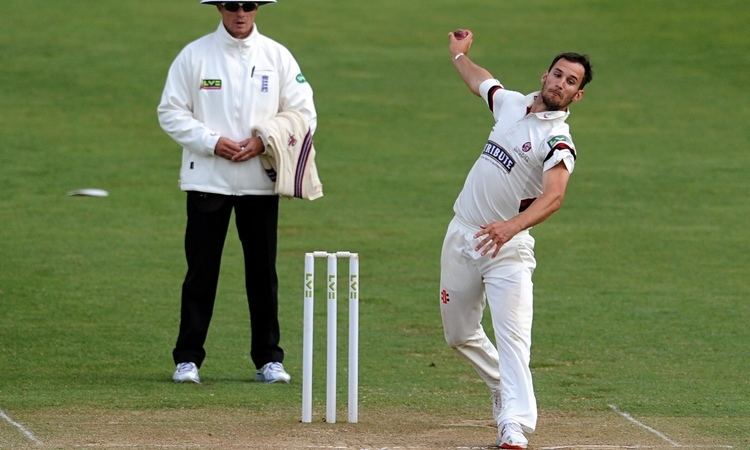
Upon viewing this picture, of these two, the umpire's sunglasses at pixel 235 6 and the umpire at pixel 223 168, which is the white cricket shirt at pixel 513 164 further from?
the umpire's sunglasses at pixel 235 6

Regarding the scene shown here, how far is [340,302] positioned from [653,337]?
252cm

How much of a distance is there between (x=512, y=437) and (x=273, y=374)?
228 centimetres

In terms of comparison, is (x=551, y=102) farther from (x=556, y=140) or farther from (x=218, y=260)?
(x=218, y=260)

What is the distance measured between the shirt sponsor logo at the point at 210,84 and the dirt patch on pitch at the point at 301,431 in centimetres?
194

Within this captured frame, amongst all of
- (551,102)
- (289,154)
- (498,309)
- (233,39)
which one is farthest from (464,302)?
(233,39)

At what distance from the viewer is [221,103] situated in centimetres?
889

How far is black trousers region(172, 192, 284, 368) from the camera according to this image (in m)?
8.87

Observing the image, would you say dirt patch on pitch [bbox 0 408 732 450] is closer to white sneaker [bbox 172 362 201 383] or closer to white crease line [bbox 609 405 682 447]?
white crease line [bbox 609 405 682 447]

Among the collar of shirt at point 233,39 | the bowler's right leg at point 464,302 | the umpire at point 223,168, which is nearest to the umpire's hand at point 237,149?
the umpire at point 223,168

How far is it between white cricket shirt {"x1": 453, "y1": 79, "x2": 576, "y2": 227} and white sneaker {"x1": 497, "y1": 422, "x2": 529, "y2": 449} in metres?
0.99

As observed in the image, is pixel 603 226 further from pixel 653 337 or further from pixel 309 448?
pixel 309 448

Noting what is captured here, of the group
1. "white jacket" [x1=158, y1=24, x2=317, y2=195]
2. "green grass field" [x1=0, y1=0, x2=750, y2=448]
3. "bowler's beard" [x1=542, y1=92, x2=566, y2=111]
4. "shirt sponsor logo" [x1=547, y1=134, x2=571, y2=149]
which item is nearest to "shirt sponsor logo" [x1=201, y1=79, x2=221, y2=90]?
"white jacket" [x1=158, y1=24, x2=317, y2=195]

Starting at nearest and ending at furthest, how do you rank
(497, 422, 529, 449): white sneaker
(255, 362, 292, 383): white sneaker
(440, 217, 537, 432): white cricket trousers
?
1. (497, 422, 529, 449): white sneaker
2. (440, 217, 537, 432): white cricket trousers
3. (255, 362, 292, 383): white sneaker

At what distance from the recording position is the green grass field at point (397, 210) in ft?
30.0
